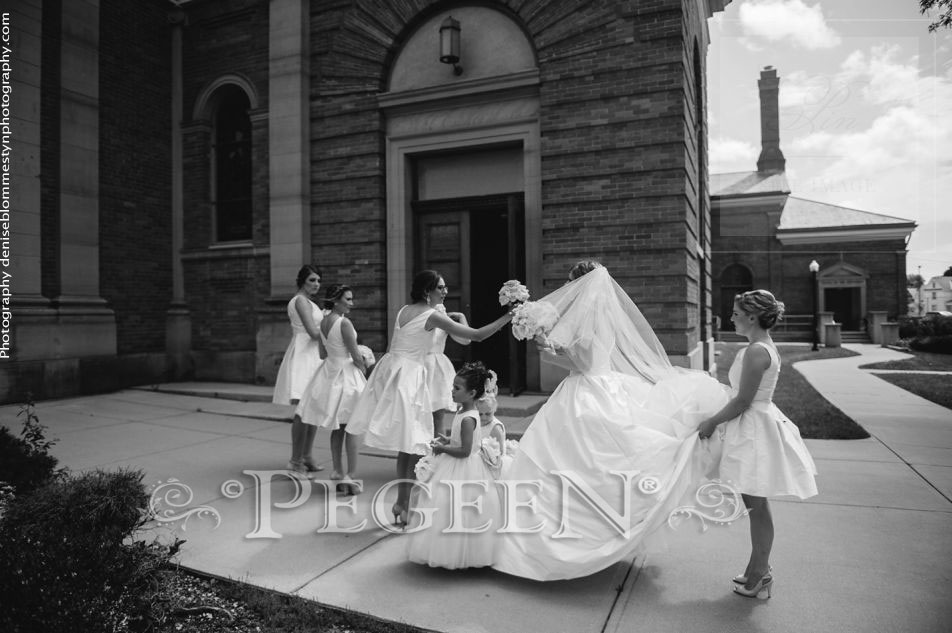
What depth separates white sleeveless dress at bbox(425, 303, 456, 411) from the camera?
5121 millimetres

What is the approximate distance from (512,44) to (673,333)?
5219 mm

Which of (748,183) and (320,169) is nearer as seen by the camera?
(320,169)

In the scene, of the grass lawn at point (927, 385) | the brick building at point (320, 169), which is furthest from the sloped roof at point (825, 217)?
the brick building at point (320, 169)

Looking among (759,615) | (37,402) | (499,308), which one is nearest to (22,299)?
(37,402)

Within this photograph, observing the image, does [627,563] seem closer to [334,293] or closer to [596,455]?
[596,455]

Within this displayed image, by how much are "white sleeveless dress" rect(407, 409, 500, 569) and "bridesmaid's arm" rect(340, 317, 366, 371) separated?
2.01 m

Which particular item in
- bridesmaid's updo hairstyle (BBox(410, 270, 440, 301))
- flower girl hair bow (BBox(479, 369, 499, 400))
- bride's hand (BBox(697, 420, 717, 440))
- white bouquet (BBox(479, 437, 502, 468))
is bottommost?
white bouquet (BBox(479, 437, 502, 468))

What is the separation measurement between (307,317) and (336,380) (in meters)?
0.78

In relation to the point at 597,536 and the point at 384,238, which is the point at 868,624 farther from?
the point at 384,238

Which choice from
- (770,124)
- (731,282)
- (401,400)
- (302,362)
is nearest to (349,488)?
(401,400)

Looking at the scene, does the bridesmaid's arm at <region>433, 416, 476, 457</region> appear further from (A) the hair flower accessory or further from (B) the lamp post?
(B) the lamp post

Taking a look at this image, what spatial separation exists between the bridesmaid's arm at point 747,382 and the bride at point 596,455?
0.74 ft

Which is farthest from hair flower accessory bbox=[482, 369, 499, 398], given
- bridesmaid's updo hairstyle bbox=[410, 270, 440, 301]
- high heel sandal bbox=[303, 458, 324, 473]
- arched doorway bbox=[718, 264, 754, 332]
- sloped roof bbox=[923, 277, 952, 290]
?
sloped roof bbox=[923, 277, 952, 290]

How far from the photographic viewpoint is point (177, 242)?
12.5m
